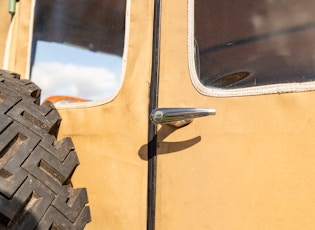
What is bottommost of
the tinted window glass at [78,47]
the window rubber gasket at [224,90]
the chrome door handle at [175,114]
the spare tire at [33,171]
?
the spare tire at [33,171]

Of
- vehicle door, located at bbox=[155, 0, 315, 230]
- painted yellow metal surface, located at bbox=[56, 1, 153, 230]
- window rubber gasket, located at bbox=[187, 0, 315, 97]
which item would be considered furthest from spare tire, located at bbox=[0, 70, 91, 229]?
window rubber gasket, located at bbox=[187, 0, 315, 97]

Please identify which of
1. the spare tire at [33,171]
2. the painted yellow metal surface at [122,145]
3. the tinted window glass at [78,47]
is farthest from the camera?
the tinted window glass at [78,47]

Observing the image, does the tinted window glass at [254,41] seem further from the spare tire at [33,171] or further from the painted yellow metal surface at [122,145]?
the spare tire at [33,171]

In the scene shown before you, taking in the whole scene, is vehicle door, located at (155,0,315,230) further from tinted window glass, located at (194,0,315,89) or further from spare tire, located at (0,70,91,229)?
spare tire, located at (0,70,91,229)

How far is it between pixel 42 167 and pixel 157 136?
379 mm

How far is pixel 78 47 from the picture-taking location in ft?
6.89

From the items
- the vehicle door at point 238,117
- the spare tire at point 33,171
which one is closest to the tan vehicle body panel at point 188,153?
the vehicle door at point 238,117

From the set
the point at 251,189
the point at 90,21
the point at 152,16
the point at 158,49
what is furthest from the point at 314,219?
the point at 90,21

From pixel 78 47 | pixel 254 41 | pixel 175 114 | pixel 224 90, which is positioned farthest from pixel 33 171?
pixel 78 47

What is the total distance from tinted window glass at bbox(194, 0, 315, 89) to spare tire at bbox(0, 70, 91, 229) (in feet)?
1.78

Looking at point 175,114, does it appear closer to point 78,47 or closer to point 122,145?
point 122,145

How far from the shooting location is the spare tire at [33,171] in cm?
116

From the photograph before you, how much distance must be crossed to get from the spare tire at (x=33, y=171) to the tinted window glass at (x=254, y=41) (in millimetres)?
544

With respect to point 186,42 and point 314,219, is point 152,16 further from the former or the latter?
point 314,219
